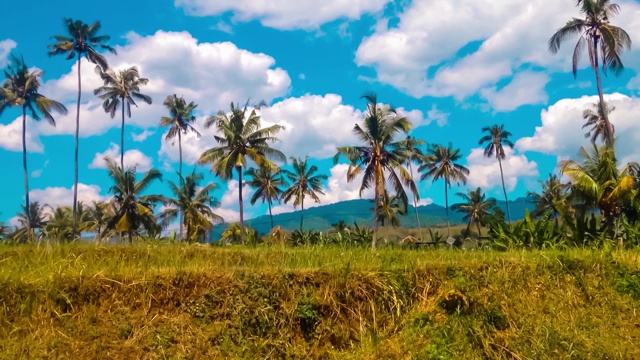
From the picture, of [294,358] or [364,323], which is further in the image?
[364,323]

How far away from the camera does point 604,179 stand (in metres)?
20.8

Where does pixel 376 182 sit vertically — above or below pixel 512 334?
above

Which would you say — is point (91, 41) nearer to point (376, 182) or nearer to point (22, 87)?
point (22, 87)

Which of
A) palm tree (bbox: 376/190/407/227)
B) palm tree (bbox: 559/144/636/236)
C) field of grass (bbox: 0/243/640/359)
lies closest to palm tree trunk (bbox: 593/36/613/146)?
palm tree (bbox: 559/144/636/236)

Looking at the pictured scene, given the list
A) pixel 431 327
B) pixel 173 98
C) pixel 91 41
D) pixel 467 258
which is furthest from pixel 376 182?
pixel 173 98

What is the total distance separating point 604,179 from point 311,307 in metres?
17.9

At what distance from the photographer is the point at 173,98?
55.8 m

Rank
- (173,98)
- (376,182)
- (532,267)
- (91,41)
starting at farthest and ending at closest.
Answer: (173,98) → (91,41) → (376,182) → (532,267)

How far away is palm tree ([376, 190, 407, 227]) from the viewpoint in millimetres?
35328

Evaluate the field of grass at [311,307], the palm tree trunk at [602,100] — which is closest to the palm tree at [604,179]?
the palm tree trunk at [602,100]

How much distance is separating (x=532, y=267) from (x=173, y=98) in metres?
51.8

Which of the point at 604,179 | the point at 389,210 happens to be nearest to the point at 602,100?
the point at 604,179

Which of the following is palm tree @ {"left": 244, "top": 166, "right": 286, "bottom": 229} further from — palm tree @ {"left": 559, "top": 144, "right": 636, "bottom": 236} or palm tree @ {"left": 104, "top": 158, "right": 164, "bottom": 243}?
palm tree @ {"left": 559, "top": 144, "right": 636, "bottom": 236}

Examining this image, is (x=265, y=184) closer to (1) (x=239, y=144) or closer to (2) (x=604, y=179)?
(1) (x=239, y=144)
